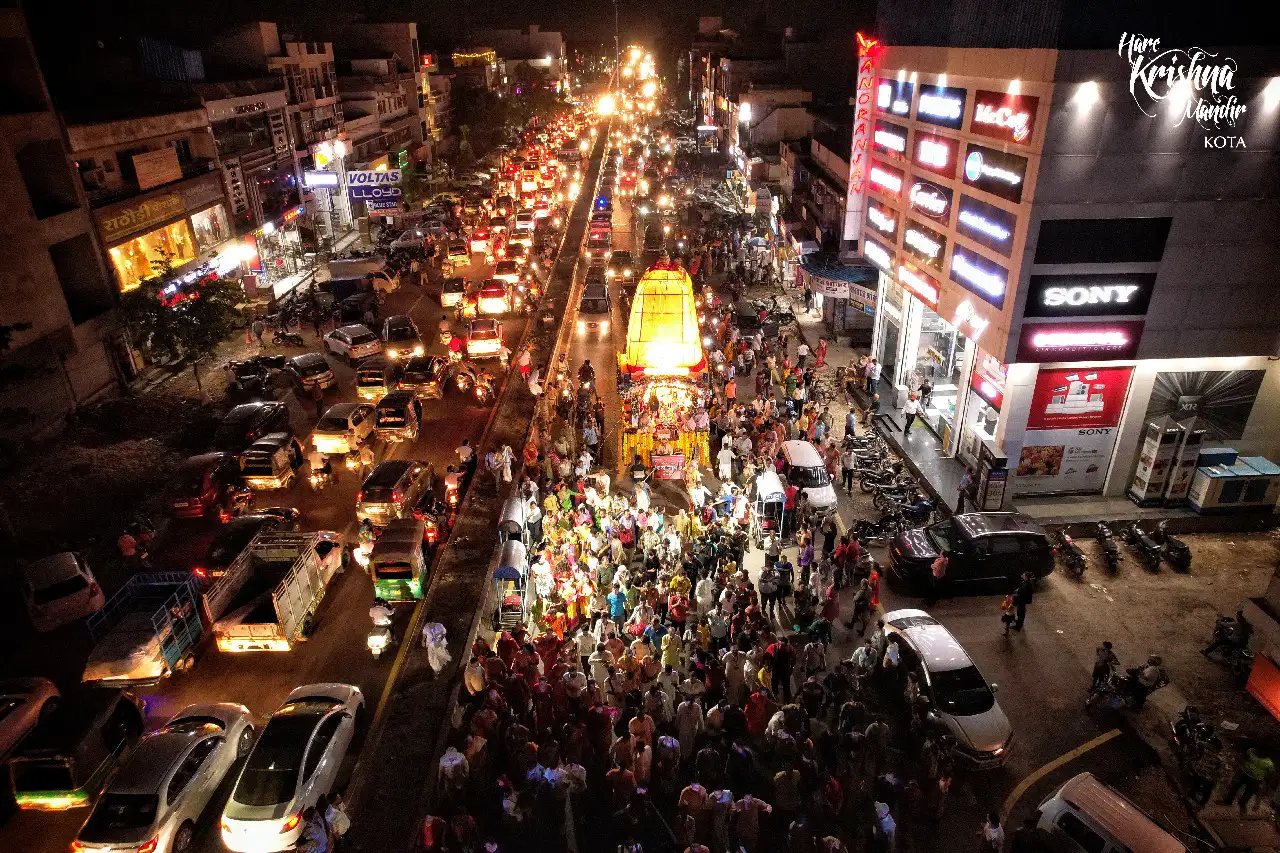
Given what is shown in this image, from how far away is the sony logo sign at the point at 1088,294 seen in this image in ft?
57.8

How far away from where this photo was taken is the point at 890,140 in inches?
949

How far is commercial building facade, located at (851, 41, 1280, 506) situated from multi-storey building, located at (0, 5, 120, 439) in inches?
1060

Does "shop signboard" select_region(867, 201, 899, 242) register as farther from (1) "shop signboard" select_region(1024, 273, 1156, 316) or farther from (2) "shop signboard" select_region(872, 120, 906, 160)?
(1) "shop signboard" select_region(1024, 273, 1156, 316)

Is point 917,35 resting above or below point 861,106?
above

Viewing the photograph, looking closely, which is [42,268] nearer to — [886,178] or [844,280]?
[844,280]

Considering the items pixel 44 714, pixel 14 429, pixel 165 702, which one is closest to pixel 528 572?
pixel 165 702

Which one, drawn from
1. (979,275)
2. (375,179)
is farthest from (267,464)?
(979,275)

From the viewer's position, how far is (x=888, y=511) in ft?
64.8

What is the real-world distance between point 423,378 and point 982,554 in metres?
19.4

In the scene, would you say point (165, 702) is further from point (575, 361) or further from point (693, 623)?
point (575, 361)

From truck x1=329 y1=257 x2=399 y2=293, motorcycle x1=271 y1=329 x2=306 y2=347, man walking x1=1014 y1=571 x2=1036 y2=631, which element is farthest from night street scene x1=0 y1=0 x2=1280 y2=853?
truck x1=329 y1=257 x2=399 y2=293

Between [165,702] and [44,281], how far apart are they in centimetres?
1789

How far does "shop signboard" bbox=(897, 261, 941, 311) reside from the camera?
2177cm

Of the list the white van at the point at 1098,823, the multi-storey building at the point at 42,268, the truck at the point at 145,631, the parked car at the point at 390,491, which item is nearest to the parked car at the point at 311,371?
the multi-storey building at the point at 42,268
